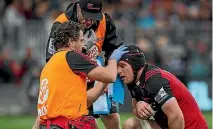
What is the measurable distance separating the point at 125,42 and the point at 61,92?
Result: 1105cm

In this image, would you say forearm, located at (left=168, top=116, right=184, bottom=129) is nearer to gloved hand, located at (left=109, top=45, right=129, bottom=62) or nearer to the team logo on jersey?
the team logo on jersey

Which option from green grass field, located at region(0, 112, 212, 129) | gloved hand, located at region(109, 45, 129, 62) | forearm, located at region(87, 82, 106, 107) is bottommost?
green grass field, located at region(0, 112, 212, 129)

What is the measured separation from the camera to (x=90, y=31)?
922cm

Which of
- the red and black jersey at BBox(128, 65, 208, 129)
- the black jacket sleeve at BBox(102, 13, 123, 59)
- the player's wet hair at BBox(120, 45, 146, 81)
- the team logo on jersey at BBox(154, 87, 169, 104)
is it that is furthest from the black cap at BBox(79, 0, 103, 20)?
the team logo on jersey at BBox(154, 87, 169, 104)

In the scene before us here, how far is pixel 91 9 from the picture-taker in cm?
892

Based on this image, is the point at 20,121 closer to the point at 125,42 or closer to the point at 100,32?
the point at 125,42

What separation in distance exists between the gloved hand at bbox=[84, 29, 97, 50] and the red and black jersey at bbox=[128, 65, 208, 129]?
1.11m

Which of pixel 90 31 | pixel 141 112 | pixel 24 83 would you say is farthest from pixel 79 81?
pixel 24 83

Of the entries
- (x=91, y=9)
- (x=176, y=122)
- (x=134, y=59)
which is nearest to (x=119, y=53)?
(x=134, y=59)

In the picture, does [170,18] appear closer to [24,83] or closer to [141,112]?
[24,83]

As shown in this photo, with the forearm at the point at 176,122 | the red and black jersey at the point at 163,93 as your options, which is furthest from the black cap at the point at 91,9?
the forearm at the point at 176,122

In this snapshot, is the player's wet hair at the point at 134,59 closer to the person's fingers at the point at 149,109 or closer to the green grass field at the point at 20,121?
the person's fingers at the point at 149,109

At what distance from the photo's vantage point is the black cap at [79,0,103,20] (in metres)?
8.92

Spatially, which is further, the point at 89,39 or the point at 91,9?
the point at 89,39
